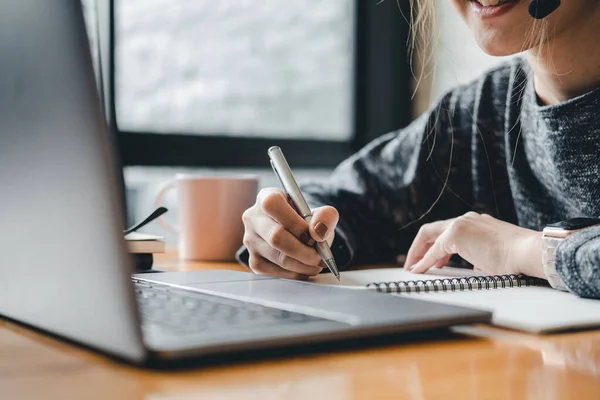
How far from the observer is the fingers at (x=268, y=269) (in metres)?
0.82

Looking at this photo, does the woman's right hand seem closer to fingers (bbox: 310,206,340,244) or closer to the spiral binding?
fingers (bbox: 310,206,340,244)

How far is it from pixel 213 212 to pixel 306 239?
1.05ft

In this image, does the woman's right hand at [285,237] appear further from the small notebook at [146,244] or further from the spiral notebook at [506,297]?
the small notebook at [146,244]

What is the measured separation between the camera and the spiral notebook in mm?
546

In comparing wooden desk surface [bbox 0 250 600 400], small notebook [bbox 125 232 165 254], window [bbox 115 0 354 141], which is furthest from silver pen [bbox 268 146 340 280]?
window [bbox 115 0 354 141]

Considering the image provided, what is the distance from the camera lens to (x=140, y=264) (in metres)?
0.94

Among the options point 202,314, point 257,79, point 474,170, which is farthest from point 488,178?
point 202,314

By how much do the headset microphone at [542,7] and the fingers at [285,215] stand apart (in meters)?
0.39

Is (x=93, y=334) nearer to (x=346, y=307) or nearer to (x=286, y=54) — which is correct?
(x=346, y=307)

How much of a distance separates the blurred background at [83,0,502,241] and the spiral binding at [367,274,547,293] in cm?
76

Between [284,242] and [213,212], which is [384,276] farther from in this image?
[213,212]

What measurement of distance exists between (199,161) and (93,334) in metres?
1.19

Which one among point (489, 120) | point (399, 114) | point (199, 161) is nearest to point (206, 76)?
point (199, 161)

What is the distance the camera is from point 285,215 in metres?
0.85
